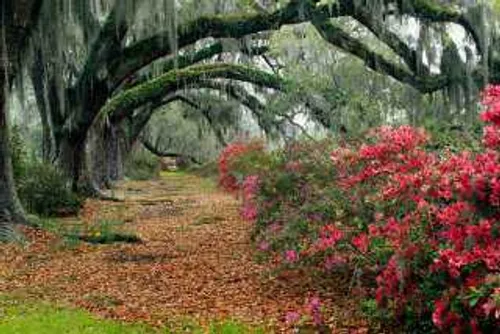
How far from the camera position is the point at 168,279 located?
9531mm

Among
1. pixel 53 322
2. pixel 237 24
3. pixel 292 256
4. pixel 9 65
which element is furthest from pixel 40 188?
pixel 53 322

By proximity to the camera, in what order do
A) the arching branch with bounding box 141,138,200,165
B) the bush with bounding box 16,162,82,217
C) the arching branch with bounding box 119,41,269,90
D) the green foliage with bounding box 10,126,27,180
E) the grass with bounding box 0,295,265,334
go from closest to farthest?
the grass with bounding box 0,295,265,334 → the bush with bounding box 16,162,82,217 → the green foliage with bounding box 10,126,27,180 → the arching branch with bounding box 119,41,269,90 → the arching branch with bounding box 141,138,200,165

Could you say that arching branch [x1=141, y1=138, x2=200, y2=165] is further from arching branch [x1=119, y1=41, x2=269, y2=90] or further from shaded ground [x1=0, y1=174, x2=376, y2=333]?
shaded ground [x1=0, y1=174, x2=376, y2=333]

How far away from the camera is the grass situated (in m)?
6.97

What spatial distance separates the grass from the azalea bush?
1384 millimetres

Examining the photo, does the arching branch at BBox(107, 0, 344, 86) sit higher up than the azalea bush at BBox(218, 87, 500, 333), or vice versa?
the arching branch at BBox(107, 0, 344, 86)

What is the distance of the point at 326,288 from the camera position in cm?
850

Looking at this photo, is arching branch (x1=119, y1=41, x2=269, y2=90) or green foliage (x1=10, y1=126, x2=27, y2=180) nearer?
green foliage (x1=10, y1=126, x2=27, y2=180)

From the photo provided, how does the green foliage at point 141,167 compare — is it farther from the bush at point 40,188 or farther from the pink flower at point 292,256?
the pink flower at point 292,256

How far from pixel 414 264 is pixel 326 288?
8.53 ft

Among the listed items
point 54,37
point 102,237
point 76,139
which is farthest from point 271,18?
point 76,139

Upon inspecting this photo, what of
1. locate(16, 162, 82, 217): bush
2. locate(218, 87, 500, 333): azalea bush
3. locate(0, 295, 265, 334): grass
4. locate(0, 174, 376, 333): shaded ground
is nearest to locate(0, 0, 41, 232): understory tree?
locate(0, 174, 376, 333): shaded ground

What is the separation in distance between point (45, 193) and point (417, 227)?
12236 millimetres

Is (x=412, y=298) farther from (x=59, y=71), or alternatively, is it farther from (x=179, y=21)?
(x=59, y=71)
